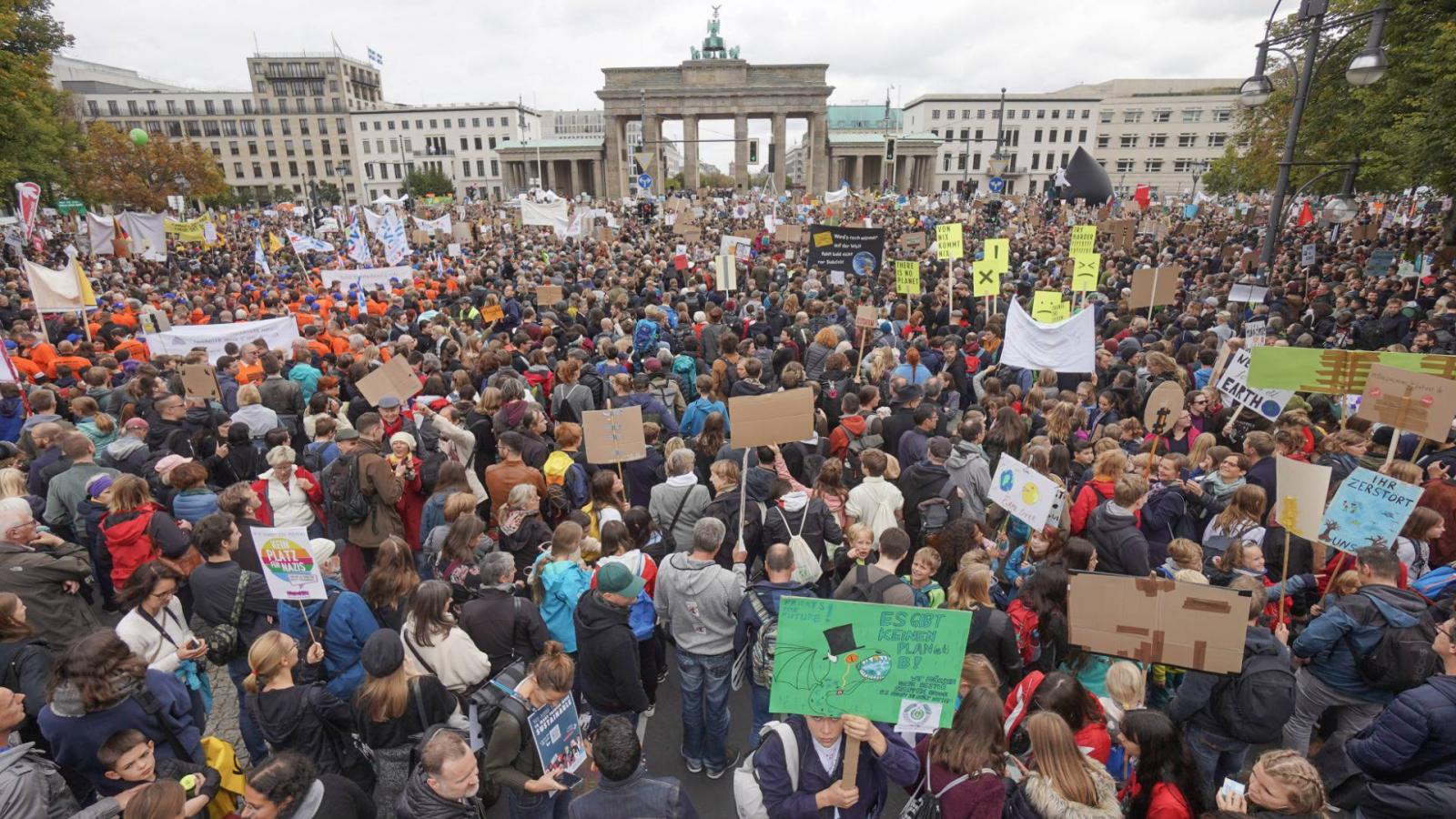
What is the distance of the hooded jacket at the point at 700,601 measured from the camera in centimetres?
432

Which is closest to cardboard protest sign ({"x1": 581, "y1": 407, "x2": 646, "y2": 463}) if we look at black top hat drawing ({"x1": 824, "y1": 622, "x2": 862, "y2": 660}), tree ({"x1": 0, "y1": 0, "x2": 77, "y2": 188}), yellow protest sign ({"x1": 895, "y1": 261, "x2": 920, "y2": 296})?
black top hat drawing ({"x1": 824, "y1": 622, "x2": 862, "y2": 660})

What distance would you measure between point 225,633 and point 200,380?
461cm

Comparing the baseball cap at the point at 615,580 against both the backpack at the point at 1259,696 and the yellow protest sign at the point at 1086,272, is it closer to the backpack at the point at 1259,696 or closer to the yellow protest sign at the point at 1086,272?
the backpack at the point at 1259,696

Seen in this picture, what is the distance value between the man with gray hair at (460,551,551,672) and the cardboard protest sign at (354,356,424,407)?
3522 millimetres

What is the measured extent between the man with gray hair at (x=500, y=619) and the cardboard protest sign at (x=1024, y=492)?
330 cm

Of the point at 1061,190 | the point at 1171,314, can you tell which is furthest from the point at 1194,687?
the point at 1061,190

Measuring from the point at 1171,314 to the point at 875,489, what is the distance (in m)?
12.6

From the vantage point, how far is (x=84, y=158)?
3784cm

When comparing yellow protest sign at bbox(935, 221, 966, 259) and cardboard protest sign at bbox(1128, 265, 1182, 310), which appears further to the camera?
yellow protest sign at bbox(935, 221, 966, 259)

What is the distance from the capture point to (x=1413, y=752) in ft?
10.6

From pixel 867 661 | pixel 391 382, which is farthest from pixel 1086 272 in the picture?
pixel 867 661

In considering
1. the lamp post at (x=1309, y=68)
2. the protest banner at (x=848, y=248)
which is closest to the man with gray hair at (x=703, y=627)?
the protest banner at (x=848, y=248)

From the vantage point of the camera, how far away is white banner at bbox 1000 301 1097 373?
309 inches

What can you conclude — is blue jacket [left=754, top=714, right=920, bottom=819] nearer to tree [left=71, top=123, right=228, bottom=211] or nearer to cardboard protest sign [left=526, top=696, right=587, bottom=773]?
cardboard protest sign [left=526, top=696, right=587, bottom=773]
